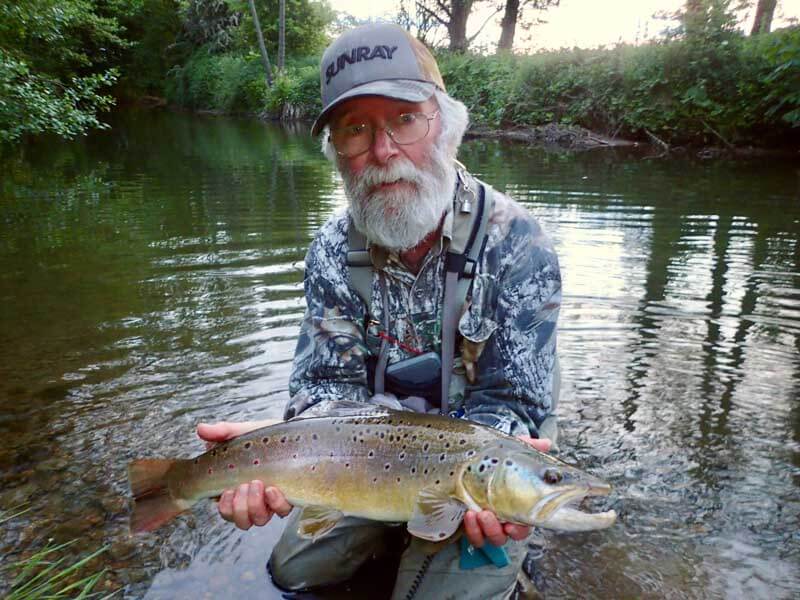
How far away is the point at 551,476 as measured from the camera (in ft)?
6.75

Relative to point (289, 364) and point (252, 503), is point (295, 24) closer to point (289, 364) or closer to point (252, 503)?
point (289, 364)

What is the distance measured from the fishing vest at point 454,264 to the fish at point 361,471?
1.61ft

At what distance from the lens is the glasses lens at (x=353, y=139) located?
2812 mm

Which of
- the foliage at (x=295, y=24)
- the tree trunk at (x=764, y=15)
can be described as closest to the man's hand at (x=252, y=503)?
Result: the tree trunk at (x=764, y=15)

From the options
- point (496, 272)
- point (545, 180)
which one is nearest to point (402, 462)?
point (496, 272)

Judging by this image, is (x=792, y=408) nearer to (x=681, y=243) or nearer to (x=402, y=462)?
(x=402, y=462)

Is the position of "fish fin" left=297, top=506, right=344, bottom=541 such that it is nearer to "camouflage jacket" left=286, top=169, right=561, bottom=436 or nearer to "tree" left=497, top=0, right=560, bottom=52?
"camouflage jacket" left=286, top=169, right=561, bottom=436

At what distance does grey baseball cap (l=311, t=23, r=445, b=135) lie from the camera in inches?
106

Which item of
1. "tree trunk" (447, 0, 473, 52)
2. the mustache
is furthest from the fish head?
"tree trunk" (447, 0, 473, 52)

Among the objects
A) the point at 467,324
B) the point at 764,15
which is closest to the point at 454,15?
the point at 764,15

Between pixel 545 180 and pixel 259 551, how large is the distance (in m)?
12.4

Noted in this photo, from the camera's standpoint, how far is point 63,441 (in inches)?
169

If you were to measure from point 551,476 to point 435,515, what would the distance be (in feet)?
1.52

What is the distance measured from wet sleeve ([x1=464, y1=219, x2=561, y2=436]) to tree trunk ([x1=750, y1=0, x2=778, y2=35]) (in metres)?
21.3
